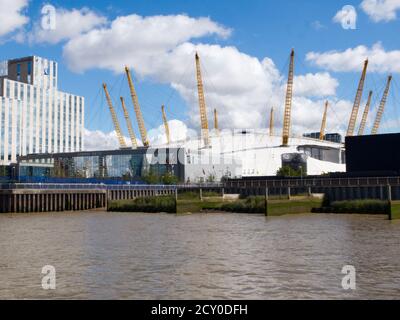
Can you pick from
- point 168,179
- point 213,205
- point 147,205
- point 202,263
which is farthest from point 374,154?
point 202,263

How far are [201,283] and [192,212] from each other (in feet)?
186

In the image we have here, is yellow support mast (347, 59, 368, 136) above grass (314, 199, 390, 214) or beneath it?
above

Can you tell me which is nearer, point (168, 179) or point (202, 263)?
point (202, 263)

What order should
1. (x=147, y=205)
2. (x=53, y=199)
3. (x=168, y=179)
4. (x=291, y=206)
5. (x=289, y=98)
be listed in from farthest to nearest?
1. (x=289, y=98)
2. (x=168, y=179)
3. (x=53, y=199)
4. (x=147, y=205)
5. (x=291, y=206)

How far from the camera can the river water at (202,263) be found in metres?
19.6

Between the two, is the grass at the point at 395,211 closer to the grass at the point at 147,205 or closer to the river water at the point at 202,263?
the river water at the point at 202,263

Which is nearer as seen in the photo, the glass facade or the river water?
the river water

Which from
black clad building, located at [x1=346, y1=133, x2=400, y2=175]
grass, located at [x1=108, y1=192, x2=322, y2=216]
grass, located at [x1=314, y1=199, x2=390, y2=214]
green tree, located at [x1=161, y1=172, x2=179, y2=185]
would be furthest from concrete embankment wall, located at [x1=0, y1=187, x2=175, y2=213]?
green tree, located at [x1=161, y1=172, x2=179, y2=185]

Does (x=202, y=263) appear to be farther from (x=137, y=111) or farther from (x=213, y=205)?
(x=137, y=111)

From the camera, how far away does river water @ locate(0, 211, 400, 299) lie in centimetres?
1958

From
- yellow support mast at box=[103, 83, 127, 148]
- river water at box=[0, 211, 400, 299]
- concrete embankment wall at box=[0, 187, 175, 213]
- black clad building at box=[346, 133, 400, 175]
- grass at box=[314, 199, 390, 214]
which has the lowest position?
river water at box=[0, 211, 400, 299]

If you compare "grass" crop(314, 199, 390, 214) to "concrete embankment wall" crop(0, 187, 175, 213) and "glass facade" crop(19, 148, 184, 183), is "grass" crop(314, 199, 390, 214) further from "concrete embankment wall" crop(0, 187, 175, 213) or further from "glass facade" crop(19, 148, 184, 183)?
"glass facade" crop(19, 148, 184, 183)

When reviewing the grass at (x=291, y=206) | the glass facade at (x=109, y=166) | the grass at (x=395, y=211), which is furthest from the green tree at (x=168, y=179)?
the grass at (x=395, y=211)

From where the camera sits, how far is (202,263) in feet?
86.2
